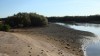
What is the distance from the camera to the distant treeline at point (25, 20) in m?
43.9

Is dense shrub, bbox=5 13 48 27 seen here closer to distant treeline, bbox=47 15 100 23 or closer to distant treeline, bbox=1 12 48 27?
distant treeline, bbox=1 12 48 27

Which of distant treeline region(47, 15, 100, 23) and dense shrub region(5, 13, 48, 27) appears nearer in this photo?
dense shrub region(5, 13, 48, 27)

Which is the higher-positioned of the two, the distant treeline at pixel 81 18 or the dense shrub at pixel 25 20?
the dense shrub at pixel 25 20

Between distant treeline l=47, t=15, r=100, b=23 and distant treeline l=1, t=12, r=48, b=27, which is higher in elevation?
distant treeline l=1, t=12, r=48, b=27

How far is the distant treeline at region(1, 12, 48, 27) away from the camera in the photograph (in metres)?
43.9

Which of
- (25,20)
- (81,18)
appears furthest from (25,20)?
(81,18)

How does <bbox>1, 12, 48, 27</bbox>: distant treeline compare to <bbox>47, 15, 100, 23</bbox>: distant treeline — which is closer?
<bbox>1, 12, 48, 27</bbox>: distant treeline

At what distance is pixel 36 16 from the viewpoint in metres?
48.7

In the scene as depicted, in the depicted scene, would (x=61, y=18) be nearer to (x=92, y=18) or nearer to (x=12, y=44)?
(x=92, y=18)

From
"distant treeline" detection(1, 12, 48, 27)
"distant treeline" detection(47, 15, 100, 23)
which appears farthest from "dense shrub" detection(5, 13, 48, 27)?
"distant treeline" detection(47, 15, 100, 23)

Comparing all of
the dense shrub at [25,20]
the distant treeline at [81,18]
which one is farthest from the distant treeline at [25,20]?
the distant treeline at [81,18]

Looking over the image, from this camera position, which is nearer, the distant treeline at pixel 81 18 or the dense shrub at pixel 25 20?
the dense shrub at pixel 25 20

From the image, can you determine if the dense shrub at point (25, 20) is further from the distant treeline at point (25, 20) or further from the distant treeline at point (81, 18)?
the distant treeline at point (81, 18)

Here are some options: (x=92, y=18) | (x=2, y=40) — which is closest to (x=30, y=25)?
(x=2, y=40)
